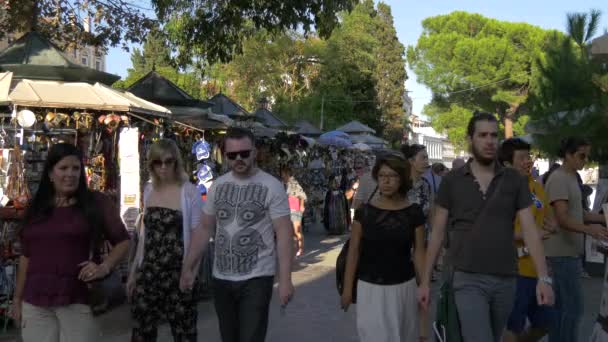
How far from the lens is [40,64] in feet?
29.7

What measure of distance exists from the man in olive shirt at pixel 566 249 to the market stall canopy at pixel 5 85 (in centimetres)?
531

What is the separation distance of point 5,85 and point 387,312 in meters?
5.26

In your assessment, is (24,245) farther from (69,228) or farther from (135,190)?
(135,190)

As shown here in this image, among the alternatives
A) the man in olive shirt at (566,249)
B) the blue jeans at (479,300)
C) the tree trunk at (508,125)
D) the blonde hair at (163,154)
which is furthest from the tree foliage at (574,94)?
the tree trunk at (508,125)

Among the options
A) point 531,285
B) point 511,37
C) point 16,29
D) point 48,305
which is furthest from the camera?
point 511,37

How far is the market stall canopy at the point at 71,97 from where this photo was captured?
8.29m

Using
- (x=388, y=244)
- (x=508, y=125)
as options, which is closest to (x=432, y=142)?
(x=508, y=125)

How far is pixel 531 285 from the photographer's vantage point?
5586 millimetres

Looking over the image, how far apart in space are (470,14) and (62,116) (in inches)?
2294

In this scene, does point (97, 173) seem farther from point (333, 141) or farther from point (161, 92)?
point (333, 141)

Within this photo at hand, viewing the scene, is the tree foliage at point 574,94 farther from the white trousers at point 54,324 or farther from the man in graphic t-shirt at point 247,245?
the white trousers at point 54,324

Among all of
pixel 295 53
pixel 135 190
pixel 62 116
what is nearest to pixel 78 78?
pixel 62 116

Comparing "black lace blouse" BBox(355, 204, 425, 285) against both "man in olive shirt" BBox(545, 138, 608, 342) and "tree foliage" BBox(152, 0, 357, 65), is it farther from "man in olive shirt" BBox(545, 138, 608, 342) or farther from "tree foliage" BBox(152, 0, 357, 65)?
"tree foliage" BBox(152, 0, 357, 65)

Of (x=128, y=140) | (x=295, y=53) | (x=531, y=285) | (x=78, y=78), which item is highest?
(x=295, y=53)
